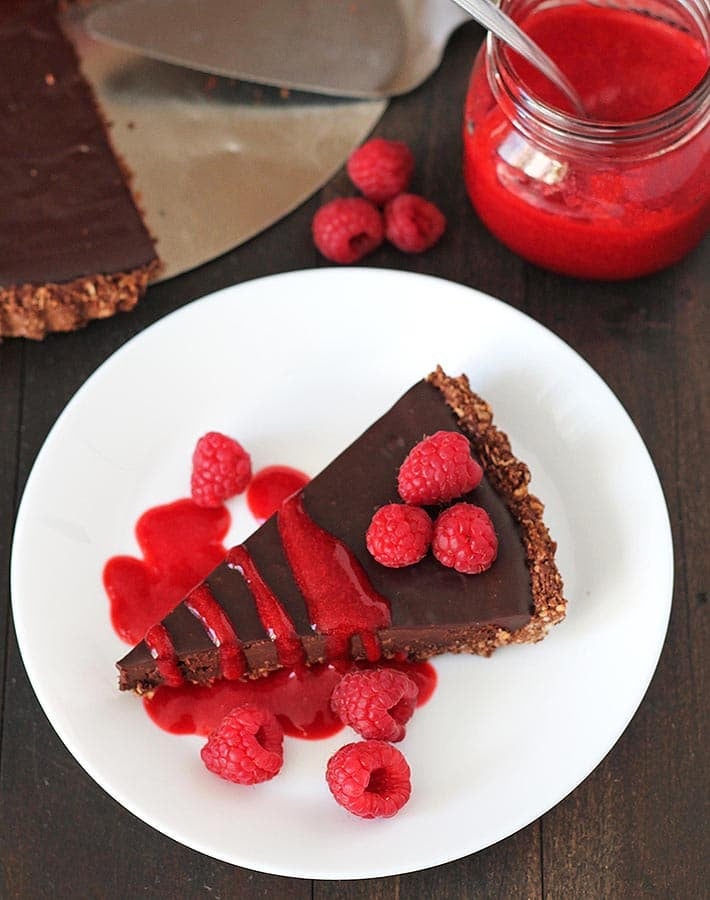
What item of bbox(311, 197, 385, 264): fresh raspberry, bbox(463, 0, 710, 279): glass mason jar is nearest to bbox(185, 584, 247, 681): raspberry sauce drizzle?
bbox(311, 197, 385, 264): fresh raspberry

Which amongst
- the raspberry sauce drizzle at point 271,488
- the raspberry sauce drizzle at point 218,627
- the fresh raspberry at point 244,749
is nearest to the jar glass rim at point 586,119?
the raspberry sauce drizzle at point 271,488

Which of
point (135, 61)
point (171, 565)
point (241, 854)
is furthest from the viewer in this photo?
point (135, 61)

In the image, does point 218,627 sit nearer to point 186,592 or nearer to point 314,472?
point 186,592

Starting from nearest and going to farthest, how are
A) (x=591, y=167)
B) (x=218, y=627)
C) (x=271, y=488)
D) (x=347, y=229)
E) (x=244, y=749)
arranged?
(x=244, y=749), (x=218, y=627), (x=591, y=167), (x=271, y=488), (x=347, y=229)

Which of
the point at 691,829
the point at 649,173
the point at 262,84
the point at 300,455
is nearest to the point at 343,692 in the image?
the point at 300,455

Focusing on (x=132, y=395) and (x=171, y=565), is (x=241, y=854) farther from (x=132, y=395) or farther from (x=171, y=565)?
(x=132, y=395)

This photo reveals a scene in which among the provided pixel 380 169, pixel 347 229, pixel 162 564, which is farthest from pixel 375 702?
pixel 380 169

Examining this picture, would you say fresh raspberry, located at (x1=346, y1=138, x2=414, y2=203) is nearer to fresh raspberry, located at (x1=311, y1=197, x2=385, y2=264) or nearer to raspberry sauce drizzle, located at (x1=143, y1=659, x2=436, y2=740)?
fresh raspberry, located at (x1=311, y1=197, x2=385, y2=264)
